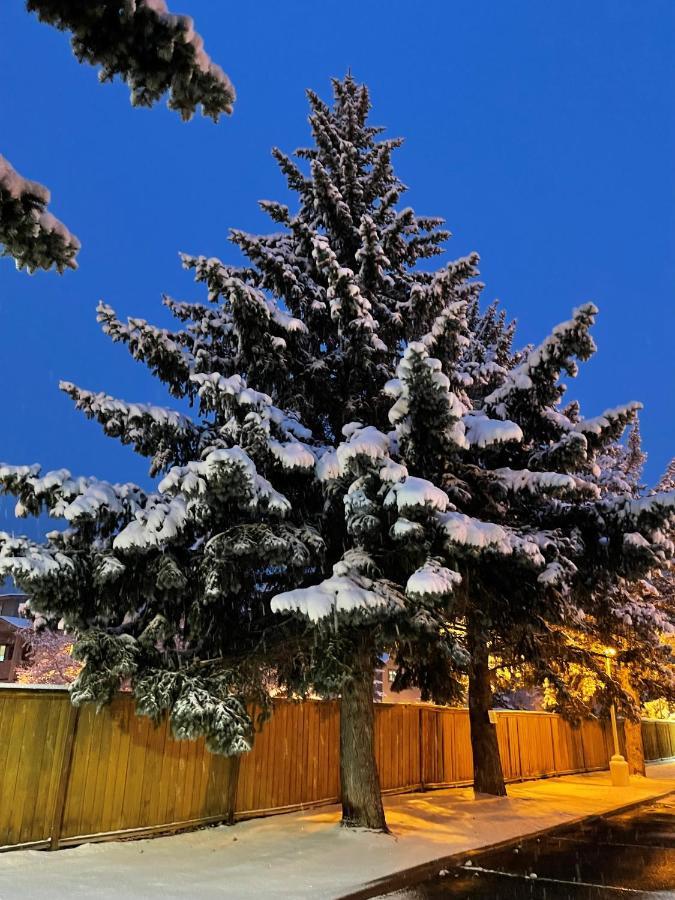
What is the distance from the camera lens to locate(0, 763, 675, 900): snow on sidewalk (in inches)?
245

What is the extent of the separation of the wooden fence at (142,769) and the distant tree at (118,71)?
17.1 feet

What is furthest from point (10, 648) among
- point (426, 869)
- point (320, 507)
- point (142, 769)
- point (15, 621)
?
point (426, 869)

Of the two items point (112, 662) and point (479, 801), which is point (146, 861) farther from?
point (479, 801)

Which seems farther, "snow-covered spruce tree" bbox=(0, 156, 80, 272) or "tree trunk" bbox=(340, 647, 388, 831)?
"tree trunk" bbox=(340, 647, 388, 831)

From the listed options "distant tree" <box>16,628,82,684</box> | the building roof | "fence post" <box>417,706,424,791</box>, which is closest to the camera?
"fence post" <box>417,706,424,791</box>

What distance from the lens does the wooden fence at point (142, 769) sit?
23.5 feet

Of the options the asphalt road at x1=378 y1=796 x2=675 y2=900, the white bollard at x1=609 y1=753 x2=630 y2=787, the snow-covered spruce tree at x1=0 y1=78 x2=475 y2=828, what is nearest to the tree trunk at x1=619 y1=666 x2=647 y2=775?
the white bollard at x1=609 y1=753 x2=630 y2=787

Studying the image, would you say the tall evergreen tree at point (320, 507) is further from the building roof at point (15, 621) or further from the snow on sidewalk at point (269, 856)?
the building roof at point (15, 621)

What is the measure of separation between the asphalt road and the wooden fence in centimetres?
326

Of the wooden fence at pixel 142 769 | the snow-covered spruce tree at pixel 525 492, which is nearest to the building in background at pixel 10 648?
the wooden fence at pixel 142 769

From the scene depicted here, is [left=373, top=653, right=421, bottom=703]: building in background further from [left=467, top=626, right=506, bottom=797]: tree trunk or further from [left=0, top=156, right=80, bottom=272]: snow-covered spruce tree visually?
[left=0, top=156, right=80, bottom=272]: snow-covered spruce tree

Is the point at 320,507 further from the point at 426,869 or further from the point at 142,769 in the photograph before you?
the point at 426,869

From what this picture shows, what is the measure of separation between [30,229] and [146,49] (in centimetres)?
116

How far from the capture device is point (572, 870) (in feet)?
25.3
